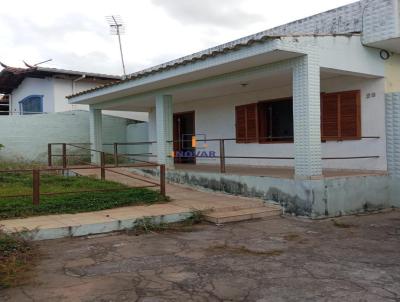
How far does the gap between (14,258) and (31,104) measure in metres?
16.0

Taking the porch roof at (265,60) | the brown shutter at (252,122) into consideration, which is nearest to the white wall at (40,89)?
the porch roof at (265,60)

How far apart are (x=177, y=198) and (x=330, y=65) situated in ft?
14.0

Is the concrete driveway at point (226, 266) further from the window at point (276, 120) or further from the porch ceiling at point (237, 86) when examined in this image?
the window at point (276, 120)

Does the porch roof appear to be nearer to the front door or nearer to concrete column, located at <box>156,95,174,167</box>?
concrete column, located at <box>156,95,174,167</box>

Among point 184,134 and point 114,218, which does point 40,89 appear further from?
point 114,218

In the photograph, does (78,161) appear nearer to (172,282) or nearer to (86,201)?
(86,201)

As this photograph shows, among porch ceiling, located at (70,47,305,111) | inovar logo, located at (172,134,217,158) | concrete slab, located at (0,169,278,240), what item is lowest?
concrete slab, located at (0,169,278,240)

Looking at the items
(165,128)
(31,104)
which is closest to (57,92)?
(31,104)

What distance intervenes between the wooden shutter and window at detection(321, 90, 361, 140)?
2233 millimetres

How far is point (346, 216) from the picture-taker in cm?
889

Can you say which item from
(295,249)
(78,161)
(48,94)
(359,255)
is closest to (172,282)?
(295,249)

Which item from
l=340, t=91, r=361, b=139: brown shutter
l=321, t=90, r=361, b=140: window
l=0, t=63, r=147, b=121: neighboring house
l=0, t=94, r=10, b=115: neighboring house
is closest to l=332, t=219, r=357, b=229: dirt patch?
l=321, t=90, r=361, b=140: window

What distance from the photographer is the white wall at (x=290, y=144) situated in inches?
384

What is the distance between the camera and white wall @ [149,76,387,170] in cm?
975
